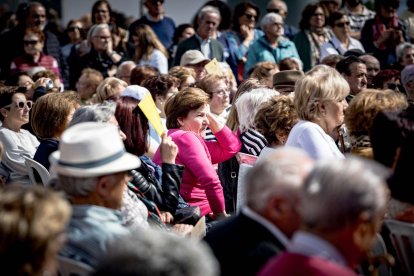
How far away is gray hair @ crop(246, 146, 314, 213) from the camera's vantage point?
3.56 m

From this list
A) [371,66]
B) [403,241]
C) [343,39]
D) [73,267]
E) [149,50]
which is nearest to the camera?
[73,267]

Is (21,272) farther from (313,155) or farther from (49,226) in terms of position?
(313,155)

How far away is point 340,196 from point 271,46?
862 centimetres

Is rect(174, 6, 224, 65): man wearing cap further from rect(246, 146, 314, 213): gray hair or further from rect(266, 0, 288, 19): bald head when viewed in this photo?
→ rect(246, 146, 314, 213): gray hair

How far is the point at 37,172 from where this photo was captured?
235 inches

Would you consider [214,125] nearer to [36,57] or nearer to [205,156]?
[205,156]

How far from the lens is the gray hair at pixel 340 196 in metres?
3.16

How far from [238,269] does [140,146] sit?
2234 millimetres

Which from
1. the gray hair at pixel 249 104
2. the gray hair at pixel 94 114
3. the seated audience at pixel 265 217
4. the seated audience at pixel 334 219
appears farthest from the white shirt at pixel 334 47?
the seated audience at pixel 334 219

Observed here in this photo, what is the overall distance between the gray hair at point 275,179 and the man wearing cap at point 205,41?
25.3ft

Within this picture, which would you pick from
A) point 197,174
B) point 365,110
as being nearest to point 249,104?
point 197,174

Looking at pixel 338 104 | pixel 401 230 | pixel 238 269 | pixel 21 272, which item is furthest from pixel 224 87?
pixel 21 272

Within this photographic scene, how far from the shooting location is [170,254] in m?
2.88

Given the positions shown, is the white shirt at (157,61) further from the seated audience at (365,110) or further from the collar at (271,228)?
the collar at (271,228)
